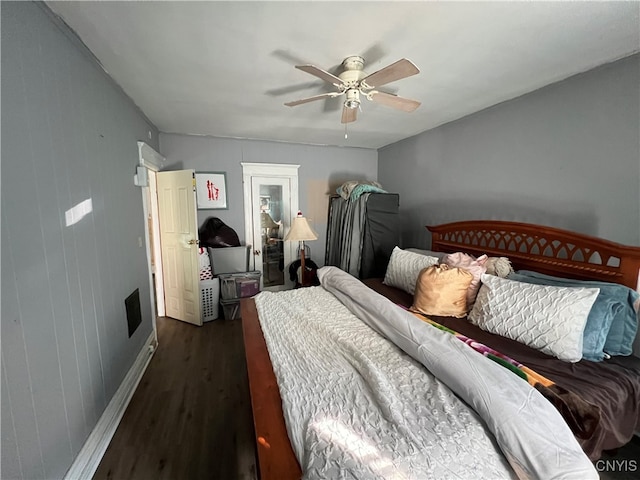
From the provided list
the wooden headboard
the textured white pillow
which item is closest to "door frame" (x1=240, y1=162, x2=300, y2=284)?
the wooden headboard

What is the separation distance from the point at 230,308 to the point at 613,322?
11.2ft

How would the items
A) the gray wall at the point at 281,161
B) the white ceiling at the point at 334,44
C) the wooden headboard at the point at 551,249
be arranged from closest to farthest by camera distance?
1. the white ceiling at the point at 334,44
2. the wooden headboard at the point at 551,249
3. the gray wall at the point at 281,161

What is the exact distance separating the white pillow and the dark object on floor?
2.15 metres

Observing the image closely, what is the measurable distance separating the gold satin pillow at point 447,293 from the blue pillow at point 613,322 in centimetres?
65

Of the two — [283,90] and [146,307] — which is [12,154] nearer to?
[283,90]

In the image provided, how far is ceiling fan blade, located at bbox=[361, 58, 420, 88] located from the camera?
1.34m

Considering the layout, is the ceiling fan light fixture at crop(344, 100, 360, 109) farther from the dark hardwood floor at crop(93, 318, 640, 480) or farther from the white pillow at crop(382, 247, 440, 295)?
the dark hardwood floor at crop(93, 318, 640, 480)

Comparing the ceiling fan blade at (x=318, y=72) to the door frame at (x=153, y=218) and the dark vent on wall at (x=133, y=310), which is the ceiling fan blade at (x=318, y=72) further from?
the dark vent on wall at (x=133, y=310)

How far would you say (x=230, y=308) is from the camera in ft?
11.0

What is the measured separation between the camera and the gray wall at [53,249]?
1000 millimetres

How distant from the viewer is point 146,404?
6.37 feet

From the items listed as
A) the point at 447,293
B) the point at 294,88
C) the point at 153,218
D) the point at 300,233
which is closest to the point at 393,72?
the point at 294,88

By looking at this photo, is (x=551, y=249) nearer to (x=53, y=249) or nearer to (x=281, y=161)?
(x=53, y=249)

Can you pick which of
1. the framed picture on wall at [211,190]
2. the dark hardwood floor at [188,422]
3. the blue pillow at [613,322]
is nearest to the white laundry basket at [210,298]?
the dark hardwood floor at [188,422]
